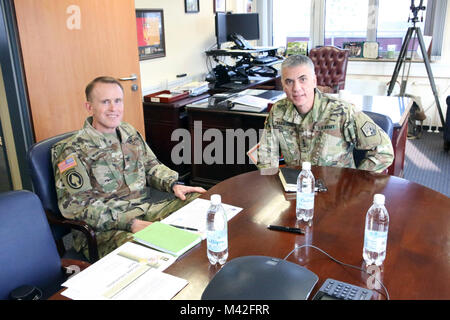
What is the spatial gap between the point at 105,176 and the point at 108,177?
0.05ft

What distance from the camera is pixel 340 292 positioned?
1.01 metres

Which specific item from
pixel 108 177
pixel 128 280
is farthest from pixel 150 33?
pixel 128 280

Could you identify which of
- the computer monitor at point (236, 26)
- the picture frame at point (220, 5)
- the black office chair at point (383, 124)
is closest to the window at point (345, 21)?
the computer monitor at point (236, 26)

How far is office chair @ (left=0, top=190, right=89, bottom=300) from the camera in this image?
1.27m

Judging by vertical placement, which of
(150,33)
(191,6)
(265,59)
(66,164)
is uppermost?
(191,6)

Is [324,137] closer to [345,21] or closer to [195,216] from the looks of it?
[195,216]

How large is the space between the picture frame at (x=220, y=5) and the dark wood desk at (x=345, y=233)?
3.45 metres

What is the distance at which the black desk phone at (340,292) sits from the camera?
3.26 ft

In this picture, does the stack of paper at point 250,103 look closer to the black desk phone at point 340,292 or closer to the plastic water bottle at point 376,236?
the plastic water bottle at point 376,236

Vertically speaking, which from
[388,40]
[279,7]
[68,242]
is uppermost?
[279,7]

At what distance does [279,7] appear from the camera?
5.71 m

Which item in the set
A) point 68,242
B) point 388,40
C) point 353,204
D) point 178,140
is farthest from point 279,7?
point 353,204

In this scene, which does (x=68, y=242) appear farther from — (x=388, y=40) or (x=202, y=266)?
(x=388, y=40)
